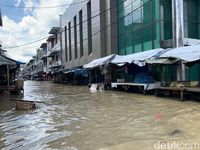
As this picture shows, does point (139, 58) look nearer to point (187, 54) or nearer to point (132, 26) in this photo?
point (187, 54)

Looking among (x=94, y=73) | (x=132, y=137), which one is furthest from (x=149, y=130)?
(x=94, y=73)

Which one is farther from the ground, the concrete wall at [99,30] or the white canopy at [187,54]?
the concrete wall at [99,30]

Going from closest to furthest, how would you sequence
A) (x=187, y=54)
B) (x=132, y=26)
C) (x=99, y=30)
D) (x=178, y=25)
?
1. (x=187, y=54)
2. (x=178, y=25)
3. (x=132, y=26)
4. (x=99, y=30)

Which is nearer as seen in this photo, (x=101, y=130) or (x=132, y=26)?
(x=101, y=130)

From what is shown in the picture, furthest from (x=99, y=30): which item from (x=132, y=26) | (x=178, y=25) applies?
(x=178, y=25)

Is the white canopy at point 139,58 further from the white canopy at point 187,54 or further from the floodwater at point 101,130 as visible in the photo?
the floodwater at point 101,130

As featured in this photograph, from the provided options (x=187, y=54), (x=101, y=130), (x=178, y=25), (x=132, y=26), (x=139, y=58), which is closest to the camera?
(x=101, y=130)

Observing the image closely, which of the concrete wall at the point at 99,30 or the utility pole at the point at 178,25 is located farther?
the concrete wall at the point at 99,30

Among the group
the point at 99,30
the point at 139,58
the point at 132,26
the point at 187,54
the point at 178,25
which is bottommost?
the point at 187,54

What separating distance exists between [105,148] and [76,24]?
4292 centimetres

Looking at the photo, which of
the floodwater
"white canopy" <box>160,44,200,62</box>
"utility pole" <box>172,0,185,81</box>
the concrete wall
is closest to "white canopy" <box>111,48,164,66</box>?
"utility pole" <box>172,0,185,81</box>

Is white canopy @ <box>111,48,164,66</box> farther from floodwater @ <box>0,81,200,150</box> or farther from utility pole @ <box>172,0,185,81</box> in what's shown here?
floodwater @ <box>0,81,200,150</box>

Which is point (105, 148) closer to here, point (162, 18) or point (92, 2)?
point (162, 18)

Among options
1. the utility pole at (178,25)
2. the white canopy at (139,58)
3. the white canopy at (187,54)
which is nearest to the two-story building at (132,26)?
the utility pole at (178,25)
